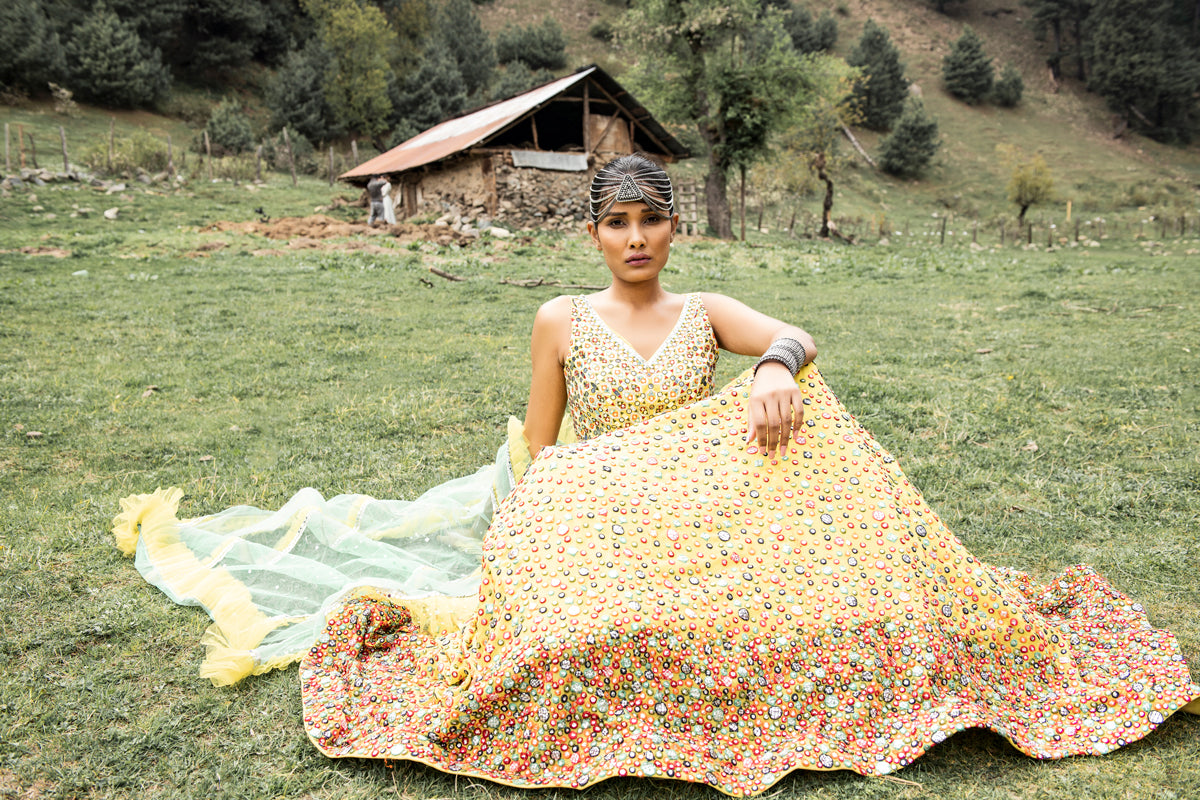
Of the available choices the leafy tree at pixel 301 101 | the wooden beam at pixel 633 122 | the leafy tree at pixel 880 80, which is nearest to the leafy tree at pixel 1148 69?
the leafy tree at pixel 880 80

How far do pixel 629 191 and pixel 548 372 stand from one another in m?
0.84

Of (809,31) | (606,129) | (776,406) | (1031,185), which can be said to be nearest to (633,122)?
(606,129)

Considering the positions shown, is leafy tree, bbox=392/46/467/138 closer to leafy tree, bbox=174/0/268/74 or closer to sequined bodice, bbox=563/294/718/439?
leafy tree, bbox=174/0/268/74

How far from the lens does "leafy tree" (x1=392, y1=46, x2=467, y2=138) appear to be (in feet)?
141

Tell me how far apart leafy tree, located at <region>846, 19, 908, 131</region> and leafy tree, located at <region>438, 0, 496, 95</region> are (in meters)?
26.2

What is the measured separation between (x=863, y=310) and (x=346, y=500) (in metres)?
9.14

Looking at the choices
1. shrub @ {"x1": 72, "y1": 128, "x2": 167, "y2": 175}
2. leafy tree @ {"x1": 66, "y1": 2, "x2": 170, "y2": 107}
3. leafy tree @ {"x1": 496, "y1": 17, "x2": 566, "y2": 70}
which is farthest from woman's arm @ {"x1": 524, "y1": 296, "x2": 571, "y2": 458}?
leafy tree @ {"x1": 496, "y1": 17, "x2": 566, "y2": 70}

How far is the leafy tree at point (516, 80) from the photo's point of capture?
48094 millimetres

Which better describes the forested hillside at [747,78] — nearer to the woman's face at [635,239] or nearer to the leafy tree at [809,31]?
the leafy tree at [809,31]

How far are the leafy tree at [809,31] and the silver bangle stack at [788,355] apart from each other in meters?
64.1

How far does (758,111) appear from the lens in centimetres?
2598

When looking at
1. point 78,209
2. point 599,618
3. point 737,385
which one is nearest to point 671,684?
point 599,618

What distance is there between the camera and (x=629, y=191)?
9.46 ft

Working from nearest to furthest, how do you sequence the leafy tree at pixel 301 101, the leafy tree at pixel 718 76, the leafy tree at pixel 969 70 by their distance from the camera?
1. the leafy tree at pixel 718 76
2. the leafy tree at pixel 301 101
3. the leafy tree at pixel 969 70
